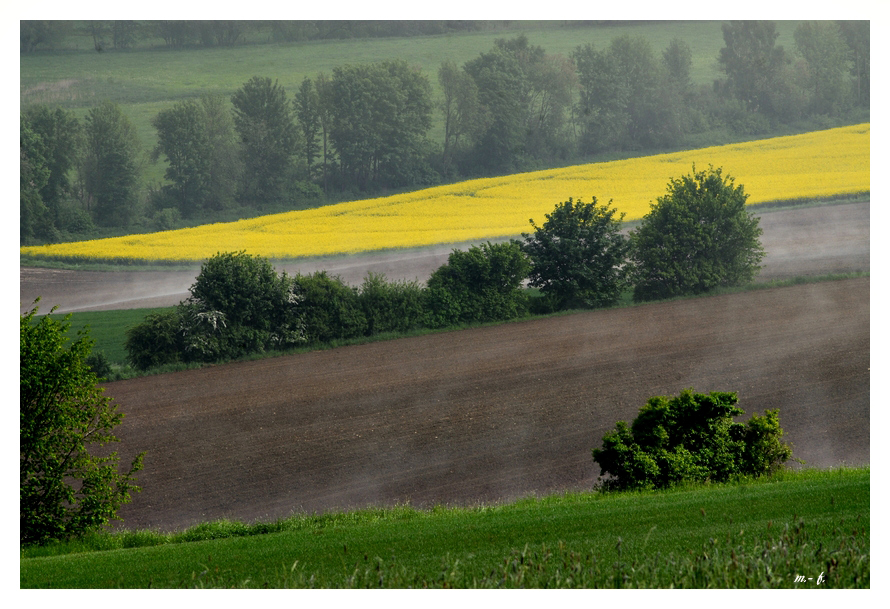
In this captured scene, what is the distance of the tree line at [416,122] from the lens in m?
8.91

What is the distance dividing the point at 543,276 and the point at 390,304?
1.94 m

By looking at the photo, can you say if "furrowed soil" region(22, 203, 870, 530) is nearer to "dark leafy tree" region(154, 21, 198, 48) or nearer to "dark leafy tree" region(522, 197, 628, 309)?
"dark leafy tree" region(522, 197, 628, 309)

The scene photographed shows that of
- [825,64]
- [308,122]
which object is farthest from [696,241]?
[308,122]

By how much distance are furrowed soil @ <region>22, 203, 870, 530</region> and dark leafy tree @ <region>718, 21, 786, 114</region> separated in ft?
5.33

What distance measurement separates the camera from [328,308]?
367 inches

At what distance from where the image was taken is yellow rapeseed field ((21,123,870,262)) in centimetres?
909

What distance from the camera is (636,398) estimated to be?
353 inches

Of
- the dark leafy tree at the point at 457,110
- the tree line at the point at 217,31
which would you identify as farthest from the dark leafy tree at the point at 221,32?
the dark leafy tree at the point at 457,110

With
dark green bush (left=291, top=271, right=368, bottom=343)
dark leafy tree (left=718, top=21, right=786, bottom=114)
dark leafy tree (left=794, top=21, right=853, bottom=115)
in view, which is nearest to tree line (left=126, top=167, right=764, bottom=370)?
dark green bush (left=291, top=271, right=368, bottom=343)
